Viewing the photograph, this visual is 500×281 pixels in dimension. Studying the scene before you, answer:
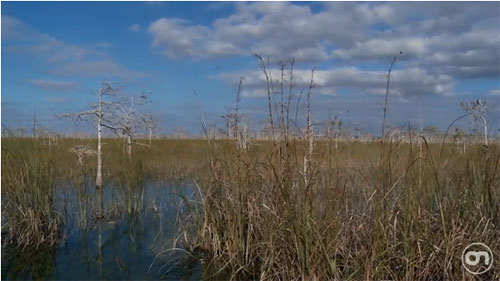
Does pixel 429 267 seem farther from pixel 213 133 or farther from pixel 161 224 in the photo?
pixel 161 224

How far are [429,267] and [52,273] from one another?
422 centimetres

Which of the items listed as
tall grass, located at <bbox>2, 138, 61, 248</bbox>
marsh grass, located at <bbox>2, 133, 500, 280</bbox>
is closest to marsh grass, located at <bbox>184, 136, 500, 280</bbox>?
marsh grass, located at <bbox>2, 133, 500, 280</bbox>

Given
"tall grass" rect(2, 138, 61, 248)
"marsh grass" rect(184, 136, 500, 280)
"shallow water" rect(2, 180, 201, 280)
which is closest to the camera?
"marsh grass" rect(184, 136, 500, 280)

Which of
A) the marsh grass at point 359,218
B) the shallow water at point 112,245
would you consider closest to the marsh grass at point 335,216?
the marsh grass at point 359,218

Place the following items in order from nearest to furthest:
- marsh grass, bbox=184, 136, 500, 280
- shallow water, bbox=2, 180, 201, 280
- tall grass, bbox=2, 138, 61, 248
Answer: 1. marsh grass, bbox=184, 136, 500, 280
2. shallow water, bbox=2, 180, 201, 280
3. tall grass, bbox=2, 138, 61, 248

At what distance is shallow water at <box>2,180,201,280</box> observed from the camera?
16.5 ft
